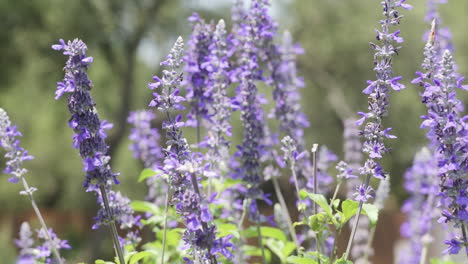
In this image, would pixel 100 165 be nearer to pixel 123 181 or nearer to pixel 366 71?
pixel 123 181

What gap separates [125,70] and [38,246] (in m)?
17.3

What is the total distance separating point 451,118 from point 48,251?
2.49 meters

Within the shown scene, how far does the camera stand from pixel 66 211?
2870 cm

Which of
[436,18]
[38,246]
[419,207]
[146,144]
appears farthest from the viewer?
[419,207]

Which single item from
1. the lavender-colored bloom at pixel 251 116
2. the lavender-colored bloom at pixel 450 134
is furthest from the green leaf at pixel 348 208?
the lavender-colored bloom at pixel 251 116

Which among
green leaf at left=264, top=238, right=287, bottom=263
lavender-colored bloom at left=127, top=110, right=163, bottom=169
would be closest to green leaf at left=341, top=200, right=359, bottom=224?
green leaf at left=264, top=238, right=287, bottom=263

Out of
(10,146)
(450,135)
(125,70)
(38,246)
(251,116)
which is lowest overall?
(450,135)

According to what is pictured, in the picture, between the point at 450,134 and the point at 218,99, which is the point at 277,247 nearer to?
the point at 218,99

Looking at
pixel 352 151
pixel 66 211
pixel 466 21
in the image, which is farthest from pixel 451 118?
pixel 66 211

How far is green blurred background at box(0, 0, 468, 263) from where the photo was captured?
19.1 metres

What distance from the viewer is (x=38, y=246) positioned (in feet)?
12.9

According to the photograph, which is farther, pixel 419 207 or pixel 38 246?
pixel 419 207

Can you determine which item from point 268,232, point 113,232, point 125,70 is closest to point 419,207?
point 268,232

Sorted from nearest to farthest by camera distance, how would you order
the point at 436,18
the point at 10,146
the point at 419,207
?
the point at 10,146 → the point at 436,18 → the point at 419,207
